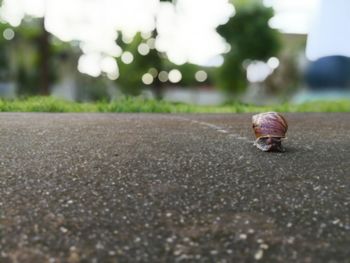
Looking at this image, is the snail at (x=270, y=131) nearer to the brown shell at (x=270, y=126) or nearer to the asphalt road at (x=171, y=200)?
the brown shell at (x=270, y=126)

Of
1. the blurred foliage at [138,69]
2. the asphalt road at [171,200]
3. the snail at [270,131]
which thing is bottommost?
the asphalt road at [171,200]

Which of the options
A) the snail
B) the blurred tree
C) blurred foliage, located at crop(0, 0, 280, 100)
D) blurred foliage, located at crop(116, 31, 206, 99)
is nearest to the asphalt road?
the snail

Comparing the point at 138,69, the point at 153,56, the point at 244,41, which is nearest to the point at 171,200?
the point at 153,56

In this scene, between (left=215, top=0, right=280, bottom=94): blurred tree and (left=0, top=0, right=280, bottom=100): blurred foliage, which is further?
(left=215, top=0, right=280, bottom=94): blurred tree

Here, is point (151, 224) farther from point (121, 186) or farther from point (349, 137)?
point (349, 137)

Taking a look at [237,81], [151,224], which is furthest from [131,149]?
[237,81]

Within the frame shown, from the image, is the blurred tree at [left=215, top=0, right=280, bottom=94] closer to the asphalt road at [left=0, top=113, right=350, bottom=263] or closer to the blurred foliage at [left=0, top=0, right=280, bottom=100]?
the blurred foliage at [left=0, top=0, right=280, bottom=100]

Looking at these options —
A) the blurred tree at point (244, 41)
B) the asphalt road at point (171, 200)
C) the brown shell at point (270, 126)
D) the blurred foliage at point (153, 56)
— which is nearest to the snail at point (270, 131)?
the brown shell at point (270, 126)
